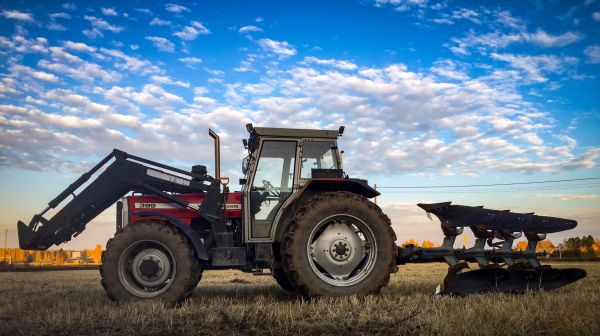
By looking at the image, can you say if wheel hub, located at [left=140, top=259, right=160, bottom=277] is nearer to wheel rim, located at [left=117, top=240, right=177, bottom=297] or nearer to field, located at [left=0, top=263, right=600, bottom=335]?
wheel rim, located at [left=117, top=240, right=177, bottom=297]

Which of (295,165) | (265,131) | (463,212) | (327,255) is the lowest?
(327,255)

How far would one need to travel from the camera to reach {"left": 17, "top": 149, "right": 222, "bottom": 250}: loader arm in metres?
7.66

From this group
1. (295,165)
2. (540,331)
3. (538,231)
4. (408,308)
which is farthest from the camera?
(538,231)

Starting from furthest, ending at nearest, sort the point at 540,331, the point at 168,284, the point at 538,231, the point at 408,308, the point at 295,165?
the point at 538,231, the point at 295,165, the point at 168,284, the point at 408,308, the point at 540,331

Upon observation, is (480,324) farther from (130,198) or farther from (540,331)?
(130,198)

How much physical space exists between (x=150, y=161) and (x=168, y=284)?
2072 mm

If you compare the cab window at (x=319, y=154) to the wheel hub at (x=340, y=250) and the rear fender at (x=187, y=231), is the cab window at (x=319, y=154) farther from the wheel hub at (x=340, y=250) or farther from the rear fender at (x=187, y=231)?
the rear fender at (x=187, y=231)

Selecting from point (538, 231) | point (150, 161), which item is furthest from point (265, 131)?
point (538, 231)

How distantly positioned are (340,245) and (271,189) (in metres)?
1.37

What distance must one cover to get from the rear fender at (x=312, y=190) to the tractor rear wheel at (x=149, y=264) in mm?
1343

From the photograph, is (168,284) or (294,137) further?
(294,137)

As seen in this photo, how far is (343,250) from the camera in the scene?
721 cm

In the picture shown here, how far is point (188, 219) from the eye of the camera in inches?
304

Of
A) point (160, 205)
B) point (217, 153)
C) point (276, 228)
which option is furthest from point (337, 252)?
point (160, 205)
